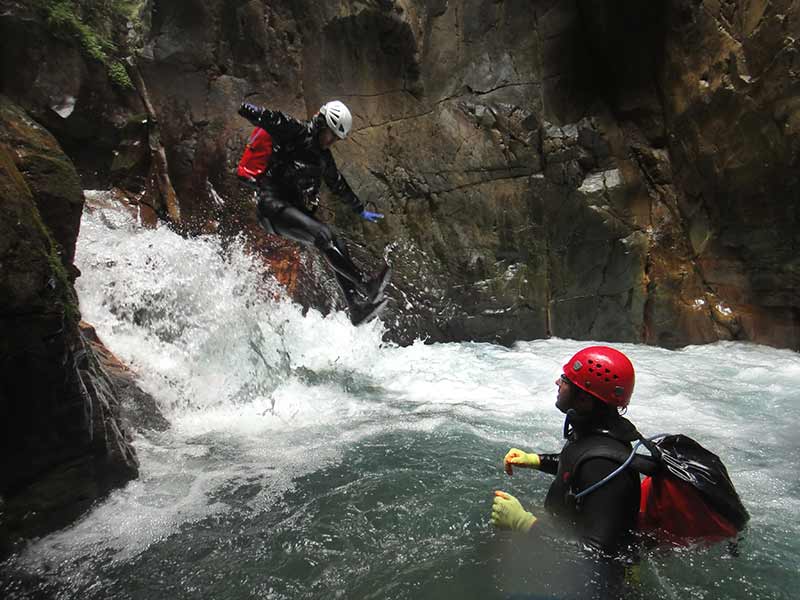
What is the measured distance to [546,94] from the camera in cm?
849

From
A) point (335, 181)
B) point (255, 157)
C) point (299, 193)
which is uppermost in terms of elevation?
point (255, 157)

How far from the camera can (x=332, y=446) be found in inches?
160

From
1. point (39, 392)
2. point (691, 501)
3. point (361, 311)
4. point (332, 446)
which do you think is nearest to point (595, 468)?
point (691, 501)

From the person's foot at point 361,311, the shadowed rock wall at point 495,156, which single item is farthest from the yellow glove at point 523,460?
the shadowed rock wall at point 495,156

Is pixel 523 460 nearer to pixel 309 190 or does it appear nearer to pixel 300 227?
pixel 300 227

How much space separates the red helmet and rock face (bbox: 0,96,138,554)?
8.22ft

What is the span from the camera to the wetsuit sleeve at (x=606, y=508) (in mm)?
1912

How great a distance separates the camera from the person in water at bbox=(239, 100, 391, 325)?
4793 mm

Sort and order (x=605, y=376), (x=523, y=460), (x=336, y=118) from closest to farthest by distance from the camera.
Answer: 1. (x=605, y=376)
2. (x=523, y=460)
3. (x=336, y=118)

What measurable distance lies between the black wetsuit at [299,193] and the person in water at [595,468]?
10.3ft

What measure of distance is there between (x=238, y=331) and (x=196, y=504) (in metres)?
3.17

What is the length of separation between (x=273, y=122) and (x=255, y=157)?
39 cm

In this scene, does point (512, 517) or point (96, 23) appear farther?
point (96, 23)

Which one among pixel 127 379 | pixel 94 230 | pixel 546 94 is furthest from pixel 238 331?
pixel 546 94
